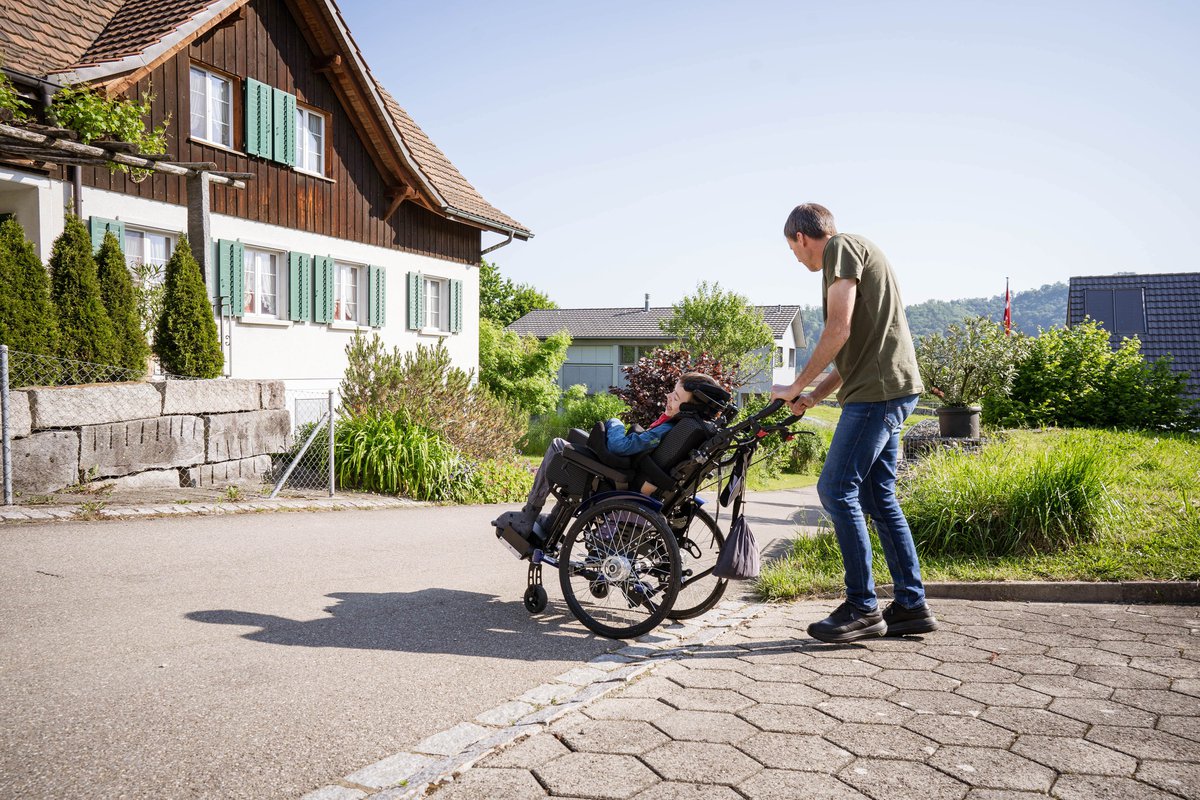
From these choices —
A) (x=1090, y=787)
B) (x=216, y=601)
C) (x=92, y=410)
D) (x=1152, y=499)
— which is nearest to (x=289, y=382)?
(x=92, y=410)

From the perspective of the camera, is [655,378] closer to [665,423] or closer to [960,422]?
[960,422]

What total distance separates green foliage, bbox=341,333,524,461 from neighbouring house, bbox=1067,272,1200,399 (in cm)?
2452

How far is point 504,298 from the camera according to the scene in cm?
7981

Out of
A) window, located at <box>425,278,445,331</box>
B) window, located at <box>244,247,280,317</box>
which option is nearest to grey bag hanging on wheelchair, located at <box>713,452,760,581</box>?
window, located at <box>244,247,280,317</box>

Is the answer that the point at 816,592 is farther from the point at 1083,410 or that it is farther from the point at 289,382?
the point at 1083,410

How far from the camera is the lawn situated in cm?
573

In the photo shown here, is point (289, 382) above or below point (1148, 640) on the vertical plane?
above

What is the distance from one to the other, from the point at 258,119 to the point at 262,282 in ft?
9.16

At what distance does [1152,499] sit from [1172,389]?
11771 mm

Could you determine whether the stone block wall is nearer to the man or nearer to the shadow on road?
the shadow on road

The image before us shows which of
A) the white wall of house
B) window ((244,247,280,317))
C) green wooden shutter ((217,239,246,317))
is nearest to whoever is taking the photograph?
the white wall of house

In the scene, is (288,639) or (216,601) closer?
(288,639)

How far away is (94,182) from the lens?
12414mm

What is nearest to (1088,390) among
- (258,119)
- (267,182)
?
(267,182)
